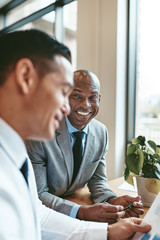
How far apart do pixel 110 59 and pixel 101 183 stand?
128cm

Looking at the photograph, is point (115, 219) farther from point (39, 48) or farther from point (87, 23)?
point (87, 23)

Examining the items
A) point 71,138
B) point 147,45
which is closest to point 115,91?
point 147,45

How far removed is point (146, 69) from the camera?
2.17 m

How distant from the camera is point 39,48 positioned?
502 millimetres

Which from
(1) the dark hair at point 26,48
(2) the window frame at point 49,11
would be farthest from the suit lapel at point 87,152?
(2) the window frame at point 49,11

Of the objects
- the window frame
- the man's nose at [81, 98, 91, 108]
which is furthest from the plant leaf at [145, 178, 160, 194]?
the window frame

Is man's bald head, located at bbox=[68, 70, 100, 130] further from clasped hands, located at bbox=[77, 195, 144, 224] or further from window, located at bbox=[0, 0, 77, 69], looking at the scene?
window, located at bbox=[0, 0, 77, 69]

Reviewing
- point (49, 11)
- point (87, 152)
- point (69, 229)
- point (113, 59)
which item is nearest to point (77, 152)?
point (87, 152)

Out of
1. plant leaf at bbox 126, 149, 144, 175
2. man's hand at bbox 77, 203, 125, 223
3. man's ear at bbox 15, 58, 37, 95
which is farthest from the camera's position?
plant leaf at bbox 126, 149, 144, 175

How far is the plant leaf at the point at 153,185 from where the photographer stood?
3.51 feet

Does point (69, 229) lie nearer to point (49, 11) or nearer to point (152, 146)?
point (152, 146)

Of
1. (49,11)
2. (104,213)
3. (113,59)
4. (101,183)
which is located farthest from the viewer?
(49,11)

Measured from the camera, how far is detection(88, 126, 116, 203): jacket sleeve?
1188mm

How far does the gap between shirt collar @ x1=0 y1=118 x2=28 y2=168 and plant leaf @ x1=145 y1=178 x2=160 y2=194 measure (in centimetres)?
73
